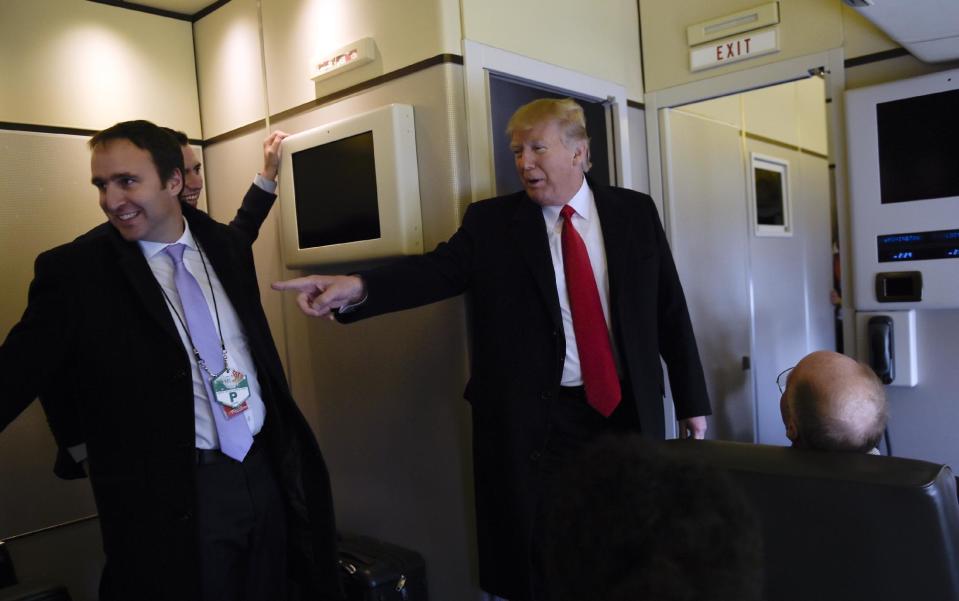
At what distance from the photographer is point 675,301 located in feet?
7.86

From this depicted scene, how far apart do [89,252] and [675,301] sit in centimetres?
172

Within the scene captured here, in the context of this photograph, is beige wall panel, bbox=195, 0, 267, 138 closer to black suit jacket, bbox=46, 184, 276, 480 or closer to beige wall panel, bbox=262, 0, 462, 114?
beige wall panel, bbox=262, 0, 462, 114

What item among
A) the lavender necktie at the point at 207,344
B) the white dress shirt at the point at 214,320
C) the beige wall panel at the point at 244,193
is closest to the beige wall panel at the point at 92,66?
the beige wall panel at the point at 244,193

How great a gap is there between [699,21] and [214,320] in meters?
2.42

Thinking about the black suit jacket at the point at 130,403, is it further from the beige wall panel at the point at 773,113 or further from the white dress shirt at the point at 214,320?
the beige wall panel at the point at 773,113

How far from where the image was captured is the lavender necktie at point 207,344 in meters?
1.89

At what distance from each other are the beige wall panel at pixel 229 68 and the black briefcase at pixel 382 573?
186 centimetres

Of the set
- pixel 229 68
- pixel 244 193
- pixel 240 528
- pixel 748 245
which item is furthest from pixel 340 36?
pixel 748 245

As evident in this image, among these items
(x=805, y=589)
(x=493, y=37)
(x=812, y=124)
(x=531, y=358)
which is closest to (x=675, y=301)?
(x=531, y=358)

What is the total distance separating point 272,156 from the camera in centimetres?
291

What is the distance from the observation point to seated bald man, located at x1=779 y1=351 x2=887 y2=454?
1.40 meters

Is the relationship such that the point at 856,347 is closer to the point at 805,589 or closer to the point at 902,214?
the point at 902,214

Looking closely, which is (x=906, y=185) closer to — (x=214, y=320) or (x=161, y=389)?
(x=214, y=320)

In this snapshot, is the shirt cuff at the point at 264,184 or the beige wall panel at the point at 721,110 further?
the beige wall panel at the point at 721,110
